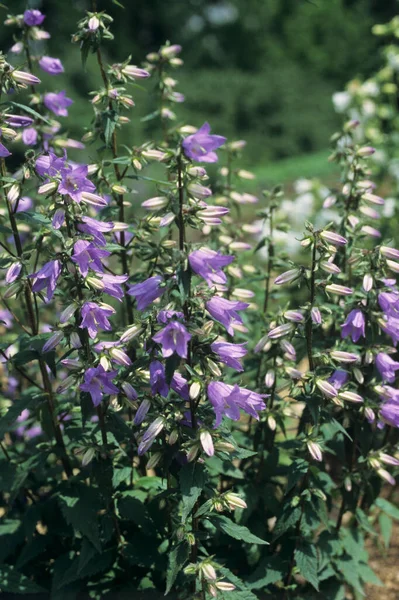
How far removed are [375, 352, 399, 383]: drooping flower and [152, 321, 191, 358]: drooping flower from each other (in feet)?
4.00

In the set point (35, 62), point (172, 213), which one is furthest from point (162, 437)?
point (35, 62)

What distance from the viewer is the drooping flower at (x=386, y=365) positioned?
3332 mm

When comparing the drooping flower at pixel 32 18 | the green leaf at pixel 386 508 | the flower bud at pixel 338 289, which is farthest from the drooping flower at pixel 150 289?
the green leaf at pixel 386 508

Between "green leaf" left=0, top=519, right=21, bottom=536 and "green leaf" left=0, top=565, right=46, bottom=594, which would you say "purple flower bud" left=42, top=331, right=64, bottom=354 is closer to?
"green leaf" left=0, top=565, right=46, bottom=594

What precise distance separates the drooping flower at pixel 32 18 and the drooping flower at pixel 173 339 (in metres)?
2.29

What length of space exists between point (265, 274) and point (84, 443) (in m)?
1.64

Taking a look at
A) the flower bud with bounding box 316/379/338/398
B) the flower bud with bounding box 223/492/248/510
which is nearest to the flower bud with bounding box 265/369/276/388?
the flower bud with bounding box 316/379/338/398

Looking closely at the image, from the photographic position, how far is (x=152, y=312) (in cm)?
277

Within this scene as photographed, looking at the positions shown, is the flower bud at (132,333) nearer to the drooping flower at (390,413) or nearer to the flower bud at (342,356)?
the flower bud at (342,356)

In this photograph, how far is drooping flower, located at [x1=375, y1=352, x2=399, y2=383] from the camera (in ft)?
10.9

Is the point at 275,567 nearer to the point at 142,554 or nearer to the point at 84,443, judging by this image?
the point at 142,554

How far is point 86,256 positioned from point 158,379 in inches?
23.3

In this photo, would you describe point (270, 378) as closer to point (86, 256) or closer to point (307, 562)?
point (307, 562)

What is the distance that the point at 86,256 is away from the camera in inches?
111
